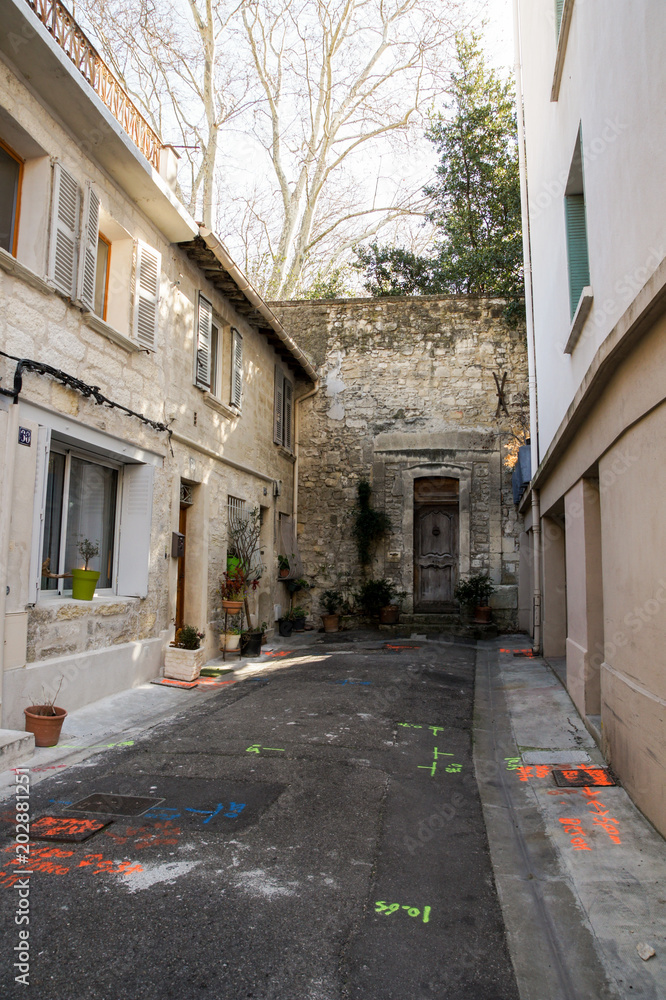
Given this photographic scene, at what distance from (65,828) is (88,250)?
4961 millimetres

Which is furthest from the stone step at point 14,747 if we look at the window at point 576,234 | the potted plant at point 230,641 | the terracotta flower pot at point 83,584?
the window at point 576,234

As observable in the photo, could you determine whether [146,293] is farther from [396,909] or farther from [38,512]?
[396,909]

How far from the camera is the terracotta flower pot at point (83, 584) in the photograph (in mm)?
6090

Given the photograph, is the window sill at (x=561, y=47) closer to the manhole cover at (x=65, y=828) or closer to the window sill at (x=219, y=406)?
the window sill at (x=219, y=406)

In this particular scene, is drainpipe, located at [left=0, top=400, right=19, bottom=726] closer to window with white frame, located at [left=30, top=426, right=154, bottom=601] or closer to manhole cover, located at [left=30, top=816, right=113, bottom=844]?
window with white frame, located at [left=30, top=426, right=154, bottom=601]

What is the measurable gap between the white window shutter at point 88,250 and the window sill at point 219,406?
272 cm

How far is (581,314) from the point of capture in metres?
5.26

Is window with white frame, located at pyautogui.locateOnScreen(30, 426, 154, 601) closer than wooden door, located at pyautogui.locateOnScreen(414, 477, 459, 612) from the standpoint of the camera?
Yes

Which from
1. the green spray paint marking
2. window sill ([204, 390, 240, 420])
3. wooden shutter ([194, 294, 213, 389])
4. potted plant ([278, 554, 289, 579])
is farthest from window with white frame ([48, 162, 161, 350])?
potted plant ([278, 554, 289, 579])

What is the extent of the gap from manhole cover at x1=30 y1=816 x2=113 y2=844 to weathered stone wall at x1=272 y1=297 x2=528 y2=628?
9480 millimetres

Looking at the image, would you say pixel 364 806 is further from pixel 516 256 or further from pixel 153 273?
pixel 516 256

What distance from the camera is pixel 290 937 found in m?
2.43

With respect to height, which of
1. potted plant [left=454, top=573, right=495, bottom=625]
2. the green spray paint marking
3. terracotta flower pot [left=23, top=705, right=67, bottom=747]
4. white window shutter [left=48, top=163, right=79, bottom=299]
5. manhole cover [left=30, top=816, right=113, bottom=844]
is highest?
white window shutter [left=48, top=163, right=79, bottom=299]

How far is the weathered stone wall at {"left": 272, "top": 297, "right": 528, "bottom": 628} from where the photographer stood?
1264cm
